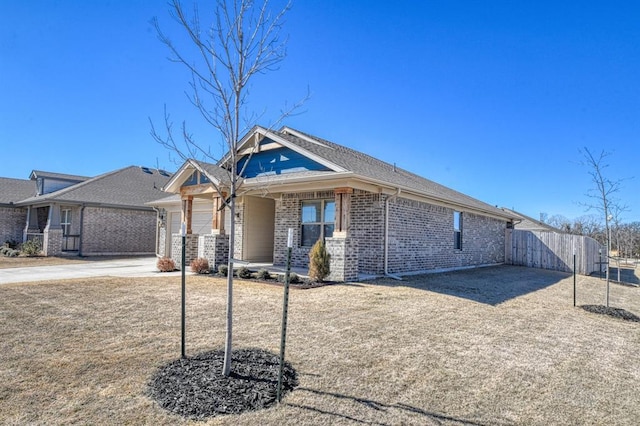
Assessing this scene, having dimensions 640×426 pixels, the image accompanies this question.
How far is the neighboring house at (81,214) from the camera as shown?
19594 mm

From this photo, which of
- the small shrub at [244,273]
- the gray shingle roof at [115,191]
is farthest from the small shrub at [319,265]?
the gray shingle roof at [115,191]

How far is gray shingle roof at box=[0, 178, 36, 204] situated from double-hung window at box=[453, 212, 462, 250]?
2558 cm

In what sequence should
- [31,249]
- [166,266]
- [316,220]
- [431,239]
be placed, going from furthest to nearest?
[31,249] → [431,239] → [166,266] → [316,220]

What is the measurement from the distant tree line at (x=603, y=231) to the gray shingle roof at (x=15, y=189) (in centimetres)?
3827

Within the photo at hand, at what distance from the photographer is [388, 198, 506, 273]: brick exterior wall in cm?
1184

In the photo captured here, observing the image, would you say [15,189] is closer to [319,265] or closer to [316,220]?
[316,220]

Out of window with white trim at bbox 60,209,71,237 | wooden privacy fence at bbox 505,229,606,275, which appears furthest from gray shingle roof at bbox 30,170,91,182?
wooden privacy fence at bbox 505,229,606,275

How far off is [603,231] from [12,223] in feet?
141

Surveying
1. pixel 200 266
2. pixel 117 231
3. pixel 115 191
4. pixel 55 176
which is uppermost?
pixel 55 176

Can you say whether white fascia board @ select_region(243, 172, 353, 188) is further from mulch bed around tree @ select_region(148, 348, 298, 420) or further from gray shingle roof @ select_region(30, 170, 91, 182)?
gray shingle roof @ select_region(30, 170, 91, 182)

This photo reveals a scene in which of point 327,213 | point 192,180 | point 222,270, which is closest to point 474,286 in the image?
point 327,213

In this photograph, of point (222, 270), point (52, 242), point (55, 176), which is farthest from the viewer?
point (55, 176)

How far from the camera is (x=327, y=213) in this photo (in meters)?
12.1

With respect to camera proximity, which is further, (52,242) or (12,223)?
(12,223)
